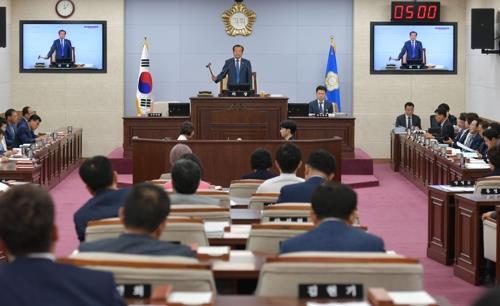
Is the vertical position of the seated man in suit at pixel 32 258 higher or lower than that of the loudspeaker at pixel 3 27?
lower

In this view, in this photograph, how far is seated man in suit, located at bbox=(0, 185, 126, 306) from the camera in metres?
3.14

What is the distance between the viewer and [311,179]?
7.10m

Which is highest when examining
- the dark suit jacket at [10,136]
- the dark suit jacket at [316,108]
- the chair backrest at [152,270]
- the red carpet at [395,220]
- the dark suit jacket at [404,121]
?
the dark suit jacket at [316,108]

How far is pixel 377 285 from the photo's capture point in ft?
12.9

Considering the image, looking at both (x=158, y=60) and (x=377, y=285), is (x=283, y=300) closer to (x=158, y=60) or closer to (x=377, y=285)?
(x=377, y=285)

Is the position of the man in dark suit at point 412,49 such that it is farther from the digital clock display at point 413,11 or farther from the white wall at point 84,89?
the white wall at point 84,89

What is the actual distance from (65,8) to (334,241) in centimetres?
1630

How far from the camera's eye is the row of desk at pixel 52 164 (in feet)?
43.8

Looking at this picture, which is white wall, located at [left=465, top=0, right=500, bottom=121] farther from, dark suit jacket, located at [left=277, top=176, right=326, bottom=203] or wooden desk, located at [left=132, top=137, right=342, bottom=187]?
dark suit jacket, located at [left=277, top=176, right=326, bottom=203]

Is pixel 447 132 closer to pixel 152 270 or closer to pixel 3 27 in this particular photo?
pixel 3 27

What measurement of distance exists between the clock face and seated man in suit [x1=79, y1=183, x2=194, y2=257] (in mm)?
16242

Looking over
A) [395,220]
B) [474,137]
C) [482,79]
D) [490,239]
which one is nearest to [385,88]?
[482,79]

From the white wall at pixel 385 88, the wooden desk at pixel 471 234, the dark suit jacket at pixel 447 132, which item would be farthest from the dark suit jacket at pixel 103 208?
the white wall at pixel 385 88

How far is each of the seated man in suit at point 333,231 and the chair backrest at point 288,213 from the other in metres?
1.53
